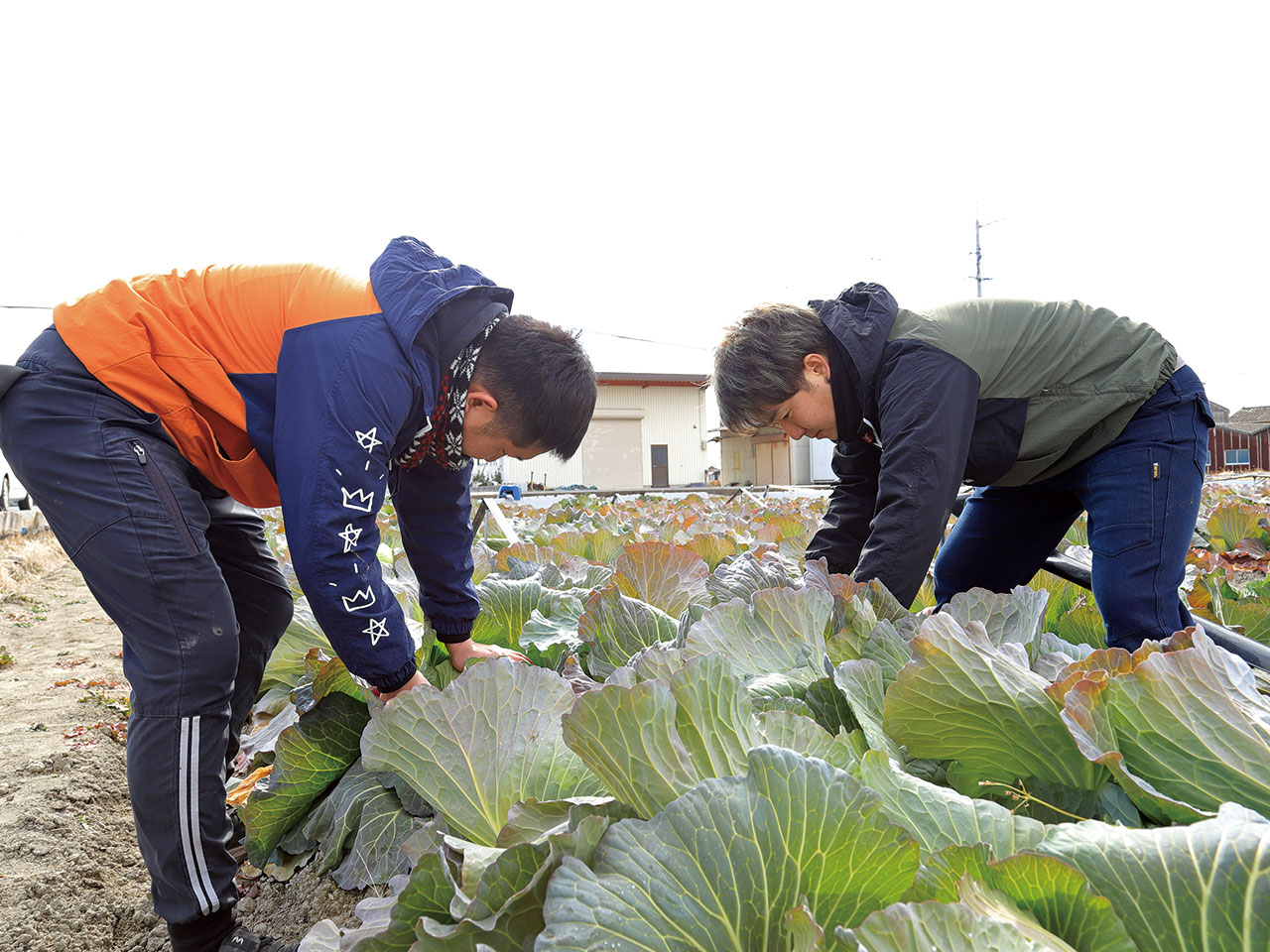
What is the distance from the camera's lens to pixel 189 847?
1.72 metres

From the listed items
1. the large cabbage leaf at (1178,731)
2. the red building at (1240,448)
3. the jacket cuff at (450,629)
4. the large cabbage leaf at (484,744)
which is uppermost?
the large cabbage leaf at (1178,731)

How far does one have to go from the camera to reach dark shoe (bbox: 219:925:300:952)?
1780mm

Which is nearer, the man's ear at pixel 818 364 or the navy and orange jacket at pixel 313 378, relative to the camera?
the navy and orange jacket at pixel 313 378

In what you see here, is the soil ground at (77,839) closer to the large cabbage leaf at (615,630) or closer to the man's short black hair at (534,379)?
the large cabbage leaf at (615,630)

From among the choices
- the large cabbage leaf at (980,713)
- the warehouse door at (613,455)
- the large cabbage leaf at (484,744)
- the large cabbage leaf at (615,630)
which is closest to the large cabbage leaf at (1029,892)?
the large cabbage leaf at (980,713)

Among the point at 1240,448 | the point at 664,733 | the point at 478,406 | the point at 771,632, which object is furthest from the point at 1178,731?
the point at 1240,448

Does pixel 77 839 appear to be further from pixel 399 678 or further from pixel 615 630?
pixel 615 630

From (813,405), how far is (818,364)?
0.12 m

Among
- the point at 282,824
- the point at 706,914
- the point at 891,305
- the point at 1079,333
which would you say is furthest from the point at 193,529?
the point at 1079,333

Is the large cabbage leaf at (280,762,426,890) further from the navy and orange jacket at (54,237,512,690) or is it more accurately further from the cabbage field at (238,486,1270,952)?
the cabbage field at (238,486,1270,952)

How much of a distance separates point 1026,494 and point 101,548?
271 centimetres

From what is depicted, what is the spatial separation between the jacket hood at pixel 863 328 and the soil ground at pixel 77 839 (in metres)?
1.86

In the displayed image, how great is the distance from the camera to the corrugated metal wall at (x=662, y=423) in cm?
2839

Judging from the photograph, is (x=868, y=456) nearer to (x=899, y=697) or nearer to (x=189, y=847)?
(x=899, y=697)
